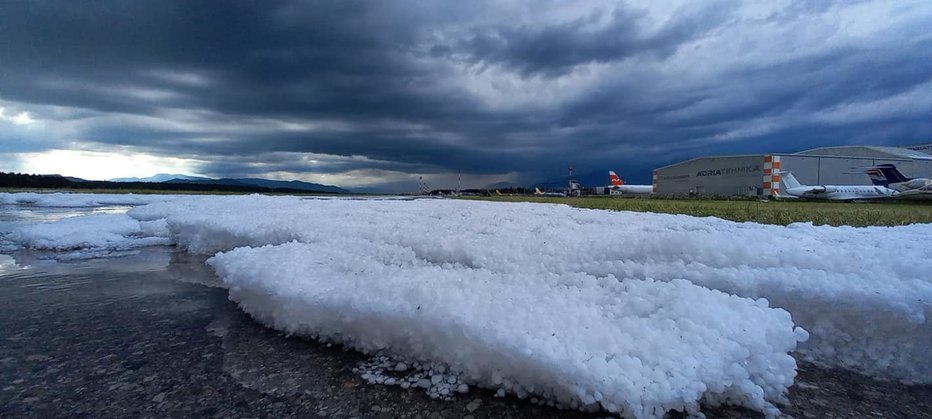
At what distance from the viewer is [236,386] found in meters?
1.61

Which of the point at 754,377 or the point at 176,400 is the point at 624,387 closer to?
the point at 754,377

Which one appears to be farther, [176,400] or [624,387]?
[176,400]

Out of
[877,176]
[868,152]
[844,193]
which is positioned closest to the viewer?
[844,193]

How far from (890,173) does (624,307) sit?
1681 inches

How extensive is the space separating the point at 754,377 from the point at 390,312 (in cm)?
149

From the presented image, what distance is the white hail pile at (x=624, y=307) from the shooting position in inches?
56.4

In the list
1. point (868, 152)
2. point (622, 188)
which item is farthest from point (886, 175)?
point (622, 188)

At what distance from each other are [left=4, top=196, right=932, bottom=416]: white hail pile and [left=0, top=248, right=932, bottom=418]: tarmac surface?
5.0 inches

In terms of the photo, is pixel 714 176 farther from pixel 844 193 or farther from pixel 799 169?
pixel 844 193

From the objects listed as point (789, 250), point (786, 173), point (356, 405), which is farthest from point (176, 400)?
point (786, 173)

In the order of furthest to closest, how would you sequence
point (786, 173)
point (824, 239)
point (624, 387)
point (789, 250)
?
point (786, 173)
point (824, 239)
point (789, 250)
point (624, 387)

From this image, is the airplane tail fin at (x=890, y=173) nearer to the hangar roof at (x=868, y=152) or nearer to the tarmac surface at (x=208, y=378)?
the hangar roof at (x=868, y=152)

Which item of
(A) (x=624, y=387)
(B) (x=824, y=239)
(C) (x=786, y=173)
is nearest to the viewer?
(A) (x=624, y=387)

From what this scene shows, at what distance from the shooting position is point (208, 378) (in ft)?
5.48
